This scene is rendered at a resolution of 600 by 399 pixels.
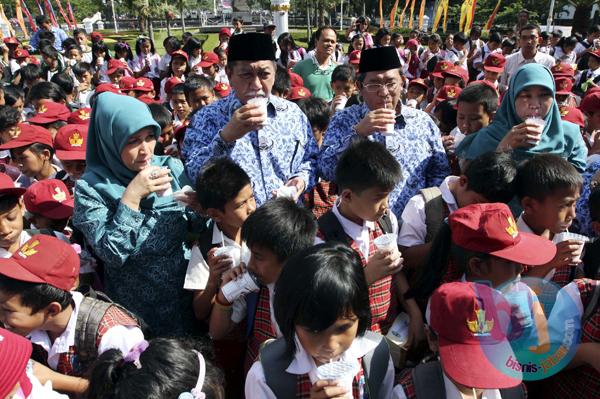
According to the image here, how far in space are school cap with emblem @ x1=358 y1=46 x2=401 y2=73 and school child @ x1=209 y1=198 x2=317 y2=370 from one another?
127 centimetres

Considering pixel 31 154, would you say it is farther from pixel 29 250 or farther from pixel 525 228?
pixel 525 228

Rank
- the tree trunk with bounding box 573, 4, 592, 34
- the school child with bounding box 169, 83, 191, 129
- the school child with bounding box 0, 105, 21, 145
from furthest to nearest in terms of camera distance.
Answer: the tree trunk with bounding box 573, 4, 592, 34, the school child with bounding box 169, 83, 191, 129, the school child with bounding box 0, 105, 21, 145

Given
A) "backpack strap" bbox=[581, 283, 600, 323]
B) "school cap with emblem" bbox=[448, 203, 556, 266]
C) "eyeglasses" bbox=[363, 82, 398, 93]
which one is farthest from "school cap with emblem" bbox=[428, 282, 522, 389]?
"eyeglasses" bbox=[363, 82, 398, 93]

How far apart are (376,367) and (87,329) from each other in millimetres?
1257

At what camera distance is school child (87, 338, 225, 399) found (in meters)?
1.54

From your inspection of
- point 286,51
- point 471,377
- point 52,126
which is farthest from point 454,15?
point 471,377

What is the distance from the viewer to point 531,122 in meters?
2.61

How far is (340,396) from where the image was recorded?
149 cm

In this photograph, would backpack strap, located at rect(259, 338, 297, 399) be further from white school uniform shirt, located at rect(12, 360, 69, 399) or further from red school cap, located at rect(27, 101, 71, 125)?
red school cap, located at rect(27, 101, 71, 125)

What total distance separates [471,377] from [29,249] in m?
1.88

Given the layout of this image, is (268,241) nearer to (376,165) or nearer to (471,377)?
(376,165)

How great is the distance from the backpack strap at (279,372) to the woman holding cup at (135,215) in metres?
0.92

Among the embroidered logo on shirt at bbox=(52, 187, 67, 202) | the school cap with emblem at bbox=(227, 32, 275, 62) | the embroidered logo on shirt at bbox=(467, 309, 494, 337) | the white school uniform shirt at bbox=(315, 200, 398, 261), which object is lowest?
the embroidered logo on shirt at bbox=(52, 187, 67, 202)

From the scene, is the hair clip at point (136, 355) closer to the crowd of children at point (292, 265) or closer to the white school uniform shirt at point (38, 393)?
the crowd of children at point (292, 265)
